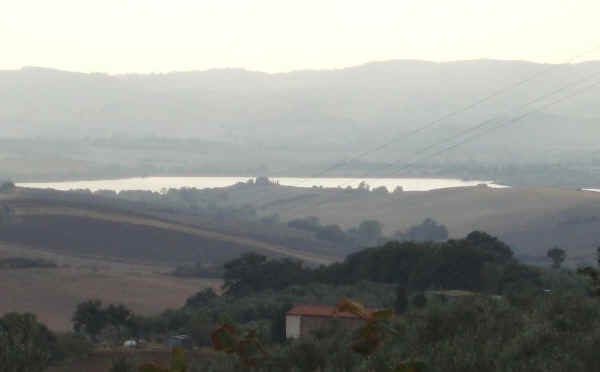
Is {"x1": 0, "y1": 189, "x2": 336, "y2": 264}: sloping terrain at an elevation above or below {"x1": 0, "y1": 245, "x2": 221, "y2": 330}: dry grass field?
above

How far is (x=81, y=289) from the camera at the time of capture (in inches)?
3789

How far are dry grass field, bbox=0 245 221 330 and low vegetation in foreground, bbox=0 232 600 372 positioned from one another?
6.26 meters

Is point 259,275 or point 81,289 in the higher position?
point 259,275

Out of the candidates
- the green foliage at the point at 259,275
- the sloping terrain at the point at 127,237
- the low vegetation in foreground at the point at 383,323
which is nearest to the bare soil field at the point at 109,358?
the low vegetation in foreground at the point at 383,323

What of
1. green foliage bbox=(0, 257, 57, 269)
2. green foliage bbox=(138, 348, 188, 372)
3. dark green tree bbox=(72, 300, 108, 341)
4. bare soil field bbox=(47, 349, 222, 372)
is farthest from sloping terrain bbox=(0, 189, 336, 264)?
green foliage bbox=(138, 348, 188, 372)

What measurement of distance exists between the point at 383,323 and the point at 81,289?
293ft

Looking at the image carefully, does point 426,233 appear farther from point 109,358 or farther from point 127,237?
point 109,358

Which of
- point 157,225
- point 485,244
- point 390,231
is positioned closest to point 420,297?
point 485,244

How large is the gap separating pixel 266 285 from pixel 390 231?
111519mm

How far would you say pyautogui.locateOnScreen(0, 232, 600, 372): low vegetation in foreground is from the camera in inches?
745

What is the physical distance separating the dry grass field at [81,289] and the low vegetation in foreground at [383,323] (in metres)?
→ 6.26

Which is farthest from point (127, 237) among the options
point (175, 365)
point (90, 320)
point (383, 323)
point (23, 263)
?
point (383, 323)

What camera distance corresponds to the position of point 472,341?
2312 cm

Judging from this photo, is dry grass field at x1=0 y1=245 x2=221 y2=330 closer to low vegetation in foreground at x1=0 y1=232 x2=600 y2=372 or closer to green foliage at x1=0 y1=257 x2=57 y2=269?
green foliage at x1=0 y1=257 x2=57 y2=269
